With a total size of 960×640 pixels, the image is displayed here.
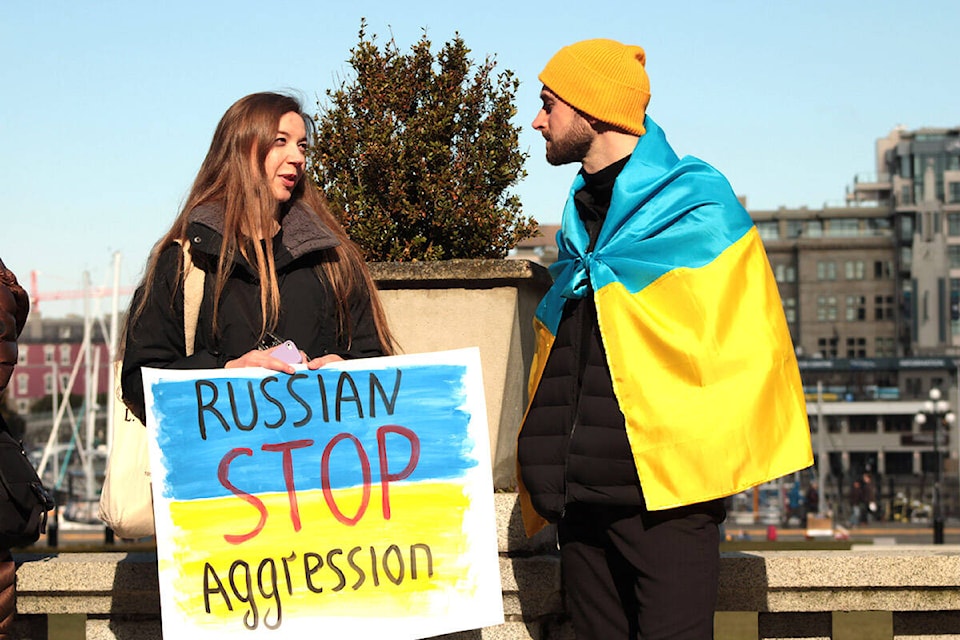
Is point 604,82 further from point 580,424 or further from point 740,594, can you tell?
point 740,594

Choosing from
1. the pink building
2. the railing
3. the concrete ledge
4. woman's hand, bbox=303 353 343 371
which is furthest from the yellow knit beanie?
the pink building

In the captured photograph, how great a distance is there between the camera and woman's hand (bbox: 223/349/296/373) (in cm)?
337

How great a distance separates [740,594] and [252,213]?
1956mm

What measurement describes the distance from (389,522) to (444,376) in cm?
39

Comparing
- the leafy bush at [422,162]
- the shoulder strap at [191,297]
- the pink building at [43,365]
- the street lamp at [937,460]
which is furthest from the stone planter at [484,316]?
the pink building at [43,365]

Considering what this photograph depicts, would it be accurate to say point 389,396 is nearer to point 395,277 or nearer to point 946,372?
point 395,277

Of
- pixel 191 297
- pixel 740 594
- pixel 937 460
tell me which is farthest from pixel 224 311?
pixel 937 460

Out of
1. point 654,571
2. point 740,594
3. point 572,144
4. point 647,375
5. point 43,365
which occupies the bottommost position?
point 43,365

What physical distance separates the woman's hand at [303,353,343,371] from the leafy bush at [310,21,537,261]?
7.49 ft

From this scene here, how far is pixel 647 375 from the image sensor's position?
3266 mm

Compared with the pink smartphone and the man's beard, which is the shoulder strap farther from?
the man's beard

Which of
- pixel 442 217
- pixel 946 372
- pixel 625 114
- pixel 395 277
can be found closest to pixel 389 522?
pixel 625 114

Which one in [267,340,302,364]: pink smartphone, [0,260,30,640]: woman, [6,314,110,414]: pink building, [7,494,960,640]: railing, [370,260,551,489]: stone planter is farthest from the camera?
[6,314,110,414]: pink building

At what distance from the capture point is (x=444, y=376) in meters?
3.47
